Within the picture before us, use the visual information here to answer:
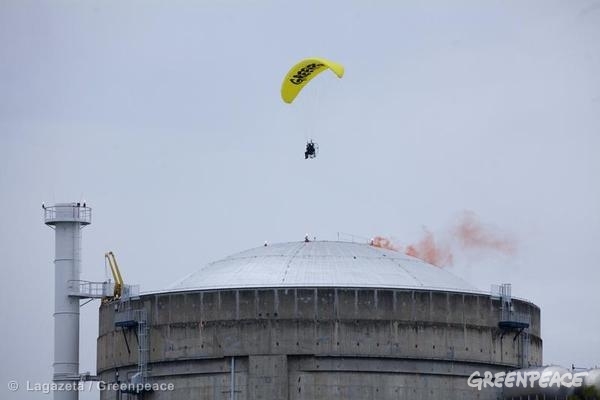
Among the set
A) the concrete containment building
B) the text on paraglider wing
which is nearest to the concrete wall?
the concrete containment building

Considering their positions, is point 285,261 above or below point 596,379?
above

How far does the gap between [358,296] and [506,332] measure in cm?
1080

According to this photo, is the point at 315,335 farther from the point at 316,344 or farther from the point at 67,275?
the point at 67,275

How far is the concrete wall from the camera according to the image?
118 m

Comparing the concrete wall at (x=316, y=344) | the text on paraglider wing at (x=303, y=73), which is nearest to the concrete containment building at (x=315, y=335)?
the concrete wall at (x=316, y=344)

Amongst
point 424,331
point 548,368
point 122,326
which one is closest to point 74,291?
point 122,326

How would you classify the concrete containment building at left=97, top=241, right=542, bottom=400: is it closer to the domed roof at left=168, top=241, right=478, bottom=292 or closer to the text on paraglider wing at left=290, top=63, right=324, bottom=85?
the domed roof at left=168, top=241, right=478, bottom=292

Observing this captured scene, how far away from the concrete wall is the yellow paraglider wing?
12243 millimetres

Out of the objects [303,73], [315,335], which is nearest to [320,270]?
[315,335]

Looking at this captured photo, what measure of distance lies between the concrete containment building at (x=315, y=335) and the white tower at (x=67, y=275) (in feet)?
13.5

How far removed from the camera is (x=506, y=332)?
124 meters

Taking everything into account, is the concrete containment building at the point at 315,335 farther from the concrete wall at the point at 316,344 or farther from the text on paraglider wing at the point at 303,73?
the text on paraglider wing at the point at 303,73

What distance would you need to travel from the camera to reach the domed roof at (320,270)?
121688mm

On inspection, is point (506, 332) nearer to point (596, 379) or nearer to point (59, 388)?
point (596, 379)
